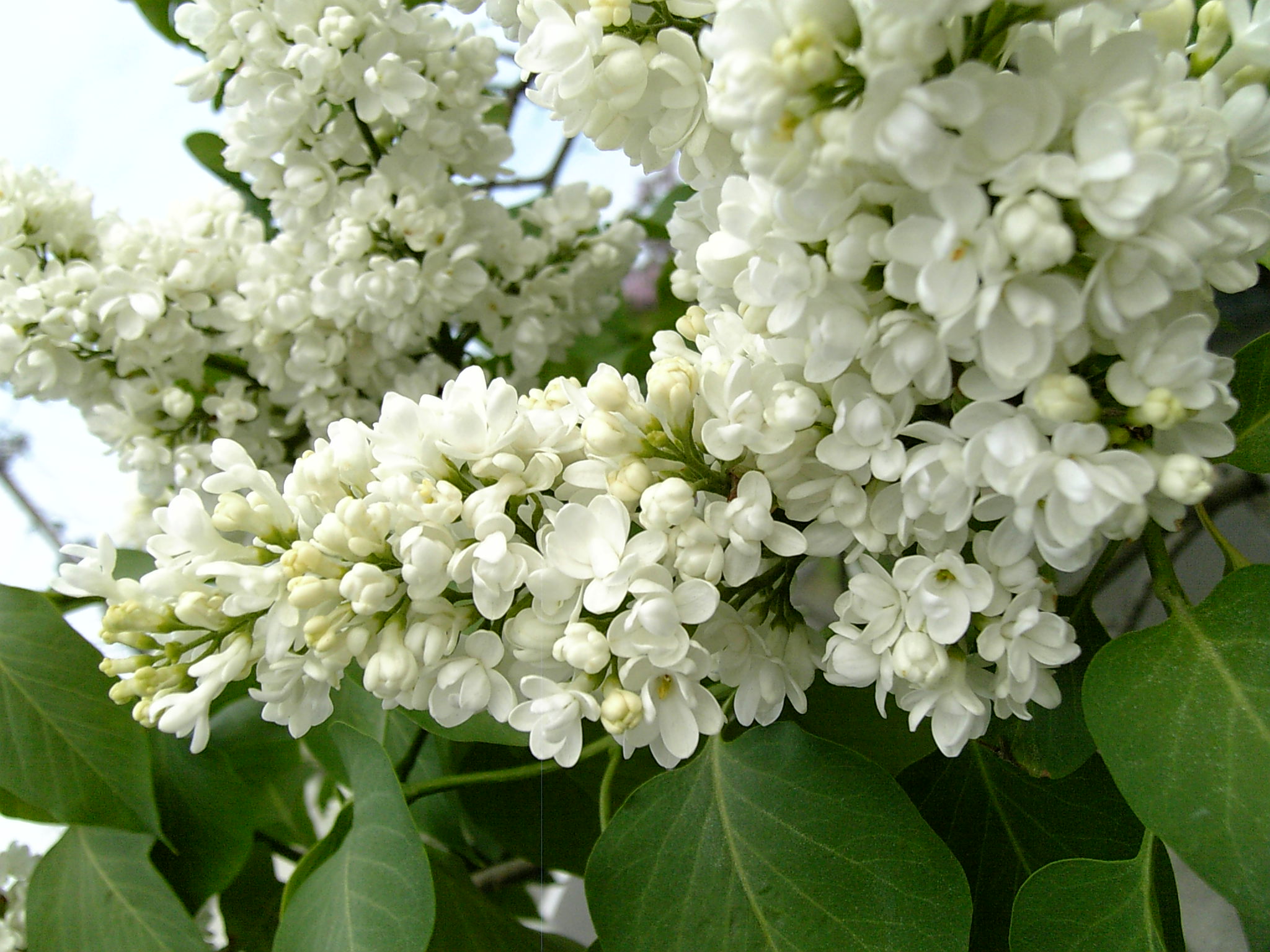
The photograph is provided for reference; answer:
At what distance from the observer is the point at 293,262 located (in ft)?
1.95

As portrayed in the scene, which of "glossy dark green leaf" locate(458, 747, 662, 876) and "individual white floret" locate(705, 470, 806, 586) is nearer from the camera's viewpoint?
"individual white floret" locate(705, 470, 806, 586)

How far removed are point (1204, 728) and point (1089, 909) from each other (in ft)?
0.35

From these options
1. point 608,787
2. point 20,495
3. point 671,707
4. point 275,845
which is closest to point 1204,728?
point 671,707

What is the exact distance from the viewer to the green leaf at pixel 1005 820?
0.45 metres

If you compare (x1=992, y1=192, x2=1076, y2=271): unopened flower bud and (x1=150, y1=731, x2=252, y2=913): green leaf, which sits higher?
(x1=992, y1=192, x2=1076, y2=271): unopened flower bud

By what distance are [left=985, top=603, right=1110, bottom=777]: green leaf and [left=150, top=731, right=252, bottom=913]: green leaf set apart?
467 mm

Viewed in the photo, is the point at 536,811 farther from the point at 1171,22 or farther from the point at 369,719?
the point at 1171,22

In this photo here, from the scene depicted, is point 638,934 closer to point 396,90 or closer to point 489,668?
point 489,668

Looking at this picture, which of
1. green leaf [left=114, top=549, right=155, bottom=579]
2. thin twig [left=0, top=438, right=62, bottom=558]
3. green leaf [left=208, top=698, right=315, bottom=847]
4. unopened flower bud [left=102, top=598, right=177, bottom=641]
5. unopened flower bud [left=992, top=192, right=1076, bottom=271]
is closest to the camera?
unopened flower bud [left=992, top=192, right=1076, bottom=271]

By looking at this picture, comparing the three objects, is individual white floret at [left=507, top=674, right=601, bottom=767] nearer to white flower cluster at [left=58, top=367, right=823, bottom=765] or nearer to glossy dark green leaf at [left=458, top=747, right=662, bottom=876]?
white flower cluster at [left=58, top=367, right=823, bottom=765]

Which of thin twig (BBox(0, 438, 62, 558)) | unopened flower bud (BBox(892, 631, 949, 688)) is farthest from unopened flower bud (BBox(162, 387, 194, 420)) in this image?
thin twig (BBox(0, 438, 62, 558))

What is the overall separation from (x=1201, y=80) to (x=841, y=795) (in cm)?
29

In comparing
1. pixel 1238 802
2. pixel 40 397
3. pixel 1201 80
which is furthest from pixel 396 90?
pixel 1238 802

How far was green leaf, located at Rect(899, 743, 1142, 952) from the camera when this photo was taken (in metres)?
0.45
